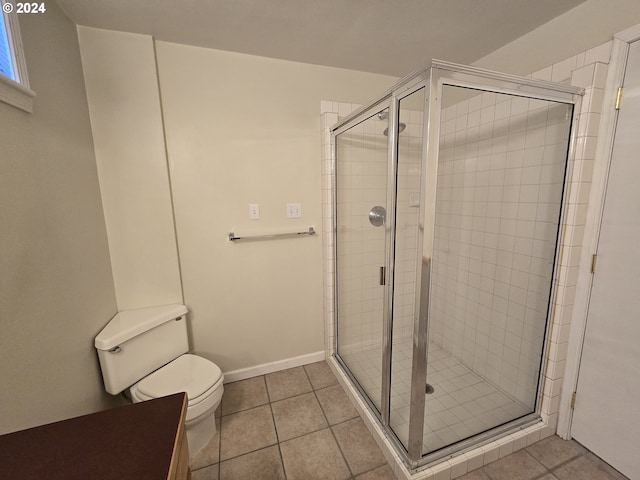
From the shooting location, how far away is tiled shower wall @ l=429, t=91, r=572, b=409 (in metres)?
1.46

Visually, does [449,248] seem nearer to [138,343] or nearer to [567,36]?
[567,36]

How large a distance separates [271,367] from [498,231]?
195 centimetres

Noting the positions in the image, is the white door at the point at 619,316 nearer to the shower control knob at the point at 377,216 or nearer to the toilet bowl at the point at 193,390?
the shower control knob at the point at 377,216

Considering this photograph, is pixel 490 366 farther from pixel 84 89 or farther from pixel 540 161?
pixel 84 89

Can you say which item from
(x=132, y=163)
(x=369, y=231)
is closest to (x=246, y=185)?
(x=132, y=163)

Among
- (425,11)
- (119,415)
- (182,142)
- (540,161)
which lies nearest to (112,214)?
(182,142)

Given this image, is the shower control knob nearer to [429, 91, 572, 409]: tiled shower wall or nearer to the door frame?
[429, 91, 572, 409]: tiled shower wall

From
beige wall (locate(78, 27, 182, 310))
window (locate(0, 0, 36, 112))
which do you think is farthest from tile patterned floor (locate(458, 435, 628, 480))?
window (locate(0, 0, 36, 112))

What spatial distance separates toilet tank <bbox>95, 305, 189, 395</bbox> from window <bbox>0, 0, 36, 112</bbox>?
110 centimetres

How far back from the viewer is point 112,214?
1.60 meters

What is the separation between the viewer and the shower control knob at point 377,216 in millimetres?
1678

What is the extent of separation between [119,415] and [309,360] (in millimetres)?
1639

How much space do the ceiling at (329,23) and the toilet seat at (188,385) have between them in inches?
76.3

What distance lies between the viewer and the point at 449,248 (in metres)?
2.07
